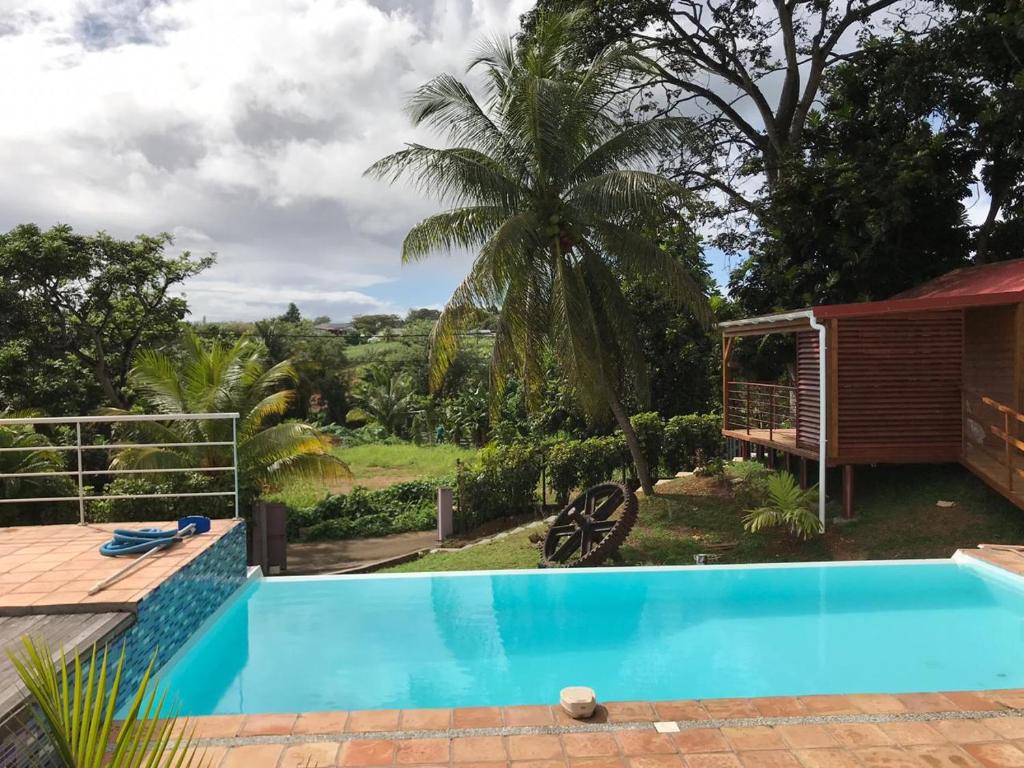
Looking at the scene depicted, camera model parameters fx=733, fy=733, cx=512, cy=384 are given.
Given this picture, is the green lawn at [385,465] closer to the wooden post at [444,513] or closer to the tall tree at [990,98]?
the wooden post at [444,513]

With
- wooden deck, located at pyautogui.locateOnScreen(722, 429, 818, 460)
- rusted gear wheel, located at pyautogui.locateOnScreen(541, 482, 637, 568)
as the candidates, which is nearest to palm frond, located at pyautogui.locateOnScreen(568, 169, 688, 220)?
wooden deck, located at pyautogui.locateOnScreen(722, 429, 818, 460)

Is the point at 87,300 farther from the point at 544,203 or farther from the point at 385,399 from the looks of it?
the point at 385,399

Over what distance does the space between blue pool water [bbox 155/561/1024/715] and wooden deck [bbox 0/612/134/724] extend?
0.96 m

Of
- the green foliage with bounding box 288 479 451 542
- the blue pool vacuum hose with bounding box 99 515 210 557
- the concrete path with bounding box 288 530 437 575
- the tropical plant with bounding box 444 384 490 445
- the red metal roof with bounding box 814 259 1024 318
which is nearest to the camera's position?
the blue pool vacuum hose with bounding box 99 515 210 557

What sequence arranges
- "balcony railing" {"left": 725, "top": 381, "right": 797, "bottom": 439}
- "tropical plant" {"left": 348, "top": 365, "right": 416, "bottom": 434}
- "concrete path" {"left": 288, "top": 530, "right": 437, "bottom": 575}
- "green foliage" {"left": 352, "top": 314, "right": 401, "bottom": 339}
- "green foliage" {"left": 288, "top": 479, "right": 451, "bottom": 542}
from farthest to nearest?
"green foliage" {"left": 352, "top": 314, "right": 401, "bottom": 339}, "tropical plant" {"left": 348, "top": 365, "right": 416, "bottom": 434}, "green foliage" {"left": 288, "top": 479, "right": 451, "bottom": 542}, "concrete path" {"left": 288, "top": 530, "right": 437, "bottom": 575}, "balcony railing" {"left": 725, "top": 381, "right": 797, "bottom": 439}

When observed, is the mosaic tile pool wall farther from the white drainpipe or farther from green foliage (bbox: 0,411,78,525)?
the white drainpipe

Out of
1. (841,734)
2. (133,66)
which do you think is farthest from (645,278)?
(841,734)

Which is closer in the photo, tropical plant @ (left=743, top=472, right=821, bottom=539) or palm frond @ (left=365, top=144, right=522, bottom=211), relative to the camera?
tropical plant @ (left=743, top=472, right=821, bottom=539)

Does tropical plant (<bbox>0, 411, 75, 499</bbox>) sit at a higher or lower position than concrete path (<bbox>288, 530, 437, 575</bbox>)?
higher

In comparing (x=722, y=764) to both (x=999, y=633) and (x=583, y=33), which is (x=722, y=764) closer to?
(x=999, y=633)

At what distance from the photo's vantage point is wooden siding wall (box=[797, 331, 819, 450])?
1195 cm

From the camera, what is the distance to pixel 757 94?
19.0m

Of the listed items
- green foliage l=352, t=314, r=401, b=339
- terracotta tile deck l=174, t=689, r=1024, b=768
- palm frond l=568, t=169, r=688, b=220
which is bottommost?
terracotta tile deck l=174, t=689, r=1024, b=768

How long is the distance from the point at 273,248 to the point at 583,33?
27002 mm
